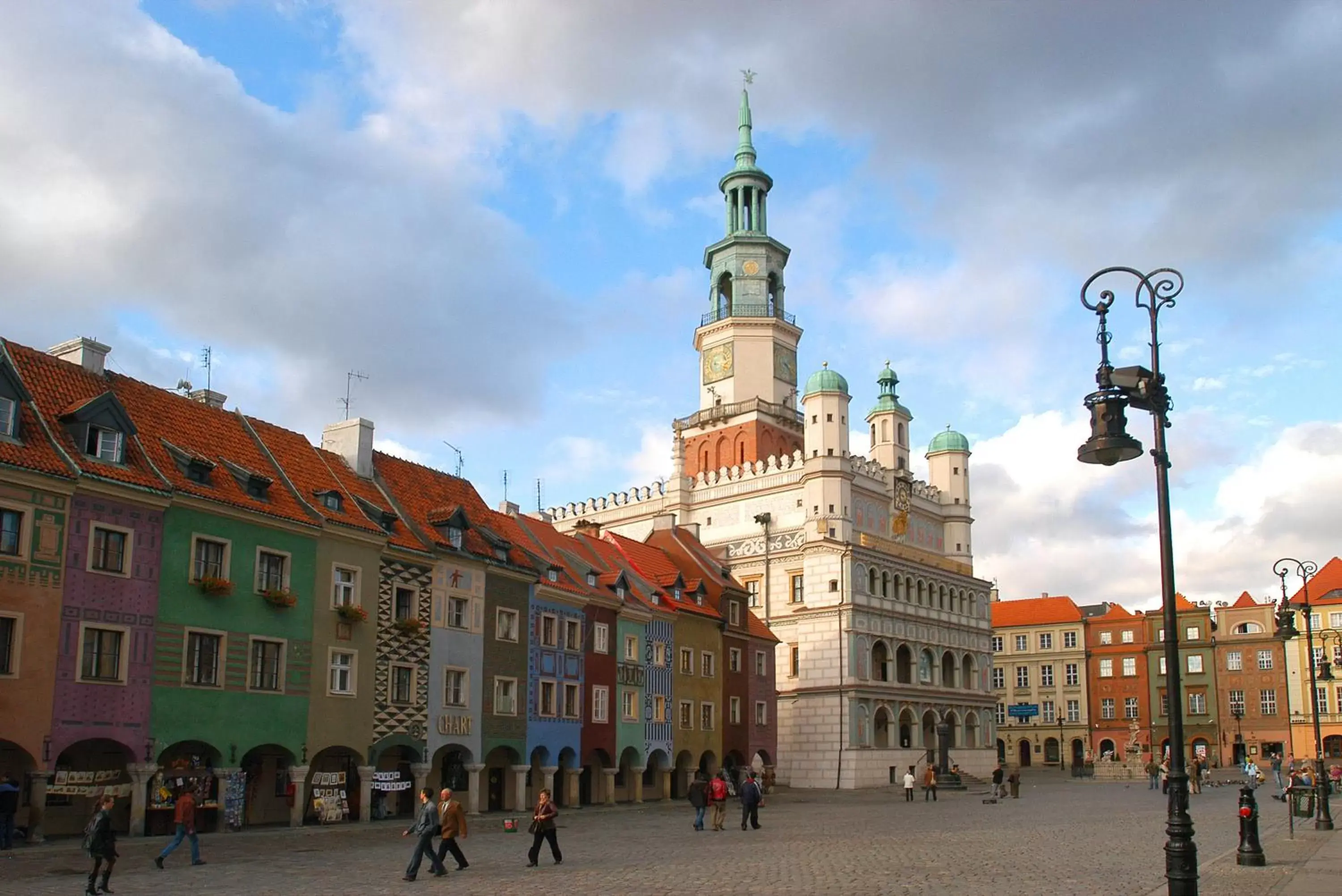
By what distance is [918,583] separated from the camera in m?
81.8

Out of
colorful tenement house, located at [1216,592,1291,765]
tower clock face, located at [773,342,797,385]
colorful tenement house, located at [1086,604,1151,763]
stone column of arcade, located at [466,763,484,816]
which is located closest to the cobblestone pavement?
→ stone column of arcade, located at [466,763,484,816]

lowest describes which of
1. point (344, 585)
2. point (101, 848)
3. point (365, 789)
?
point (365, 789)

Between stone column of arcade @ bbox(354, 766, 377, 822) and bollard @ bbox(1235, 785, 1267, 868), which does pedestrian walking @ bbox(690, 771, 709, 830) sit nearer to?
stone column of arcade @ bbox(354, 766, 377, 822)

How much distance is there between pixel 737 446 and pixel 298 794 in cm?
5448

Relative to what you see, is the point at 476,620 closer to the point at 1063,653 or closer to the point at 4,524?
the point at 4,524

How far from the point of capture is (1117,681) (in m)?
108

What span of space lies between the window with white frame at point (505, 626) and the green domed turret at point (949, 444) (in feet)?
179

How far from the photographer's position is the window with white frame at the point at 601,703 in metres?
48.8

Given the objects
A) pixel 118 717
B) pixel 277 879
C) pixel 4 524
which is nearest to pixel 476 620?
pixel 118 717

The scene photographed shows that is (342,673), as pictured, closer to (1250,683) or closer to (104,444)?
(104,444)

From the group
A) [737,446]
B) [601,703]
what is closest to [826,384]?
[737,446]

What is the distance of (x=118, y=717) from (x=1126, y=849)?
23.3 metres

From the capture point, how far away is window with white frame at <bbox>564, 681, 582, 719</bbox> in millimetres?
47000

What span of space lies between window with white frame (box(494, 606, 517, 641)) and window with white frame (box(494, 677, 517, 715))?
4.55 feet
